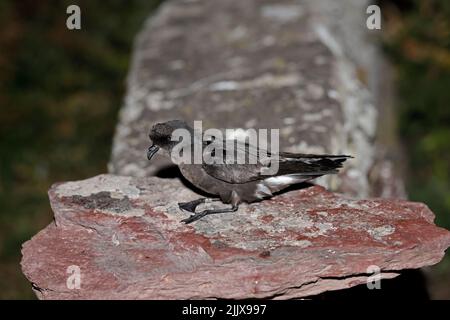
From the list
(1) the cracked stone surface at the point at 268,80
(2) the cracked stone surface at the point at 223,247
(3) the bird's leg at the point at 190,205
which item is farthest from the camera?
(1) the cracked stone surface at the point at 268,80

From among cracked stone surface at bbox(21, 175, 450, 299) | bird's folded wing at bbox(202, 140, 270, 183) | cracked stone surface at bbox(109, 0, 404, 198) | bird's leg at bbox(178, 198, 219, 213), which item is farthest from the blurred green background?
bird's folded wing at bbox(202, 140, 270, 183)

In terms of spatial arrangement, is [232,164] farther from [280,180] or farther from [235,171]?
[280,180]

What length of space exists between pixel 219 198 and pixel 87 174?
8.58 feet

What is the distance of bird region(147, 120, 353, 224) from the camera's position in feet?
10.6

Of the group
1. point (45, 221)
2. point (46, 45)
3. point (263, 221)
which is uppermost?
point (46, 45)

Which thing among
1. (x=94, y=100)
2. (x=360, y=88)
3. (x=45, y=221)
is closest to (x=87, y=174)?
(x=45, y=221)

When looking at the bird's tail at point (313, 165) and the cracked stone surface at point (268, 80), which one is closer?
the bird's tail at point (313, 165)

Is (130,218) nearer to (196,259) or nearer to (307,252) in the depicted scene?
(196,259)

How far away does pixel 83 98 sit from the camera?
662 cm

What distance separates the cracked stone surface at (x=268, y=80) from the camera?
4.17m

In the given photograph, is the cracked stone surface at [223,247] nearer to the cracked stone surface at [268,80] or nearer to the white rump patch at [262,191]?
the white rump patch at [262,191]

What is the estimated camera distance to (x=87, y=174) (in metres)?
5.80

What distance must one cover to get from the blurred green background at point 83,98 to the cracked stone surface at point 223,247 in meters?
1.67

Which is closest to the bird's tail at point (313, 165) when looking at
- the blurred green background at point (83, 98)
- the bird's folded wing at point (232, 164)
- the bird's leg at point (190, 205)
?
the bird's folded wing at point (232, 164)
